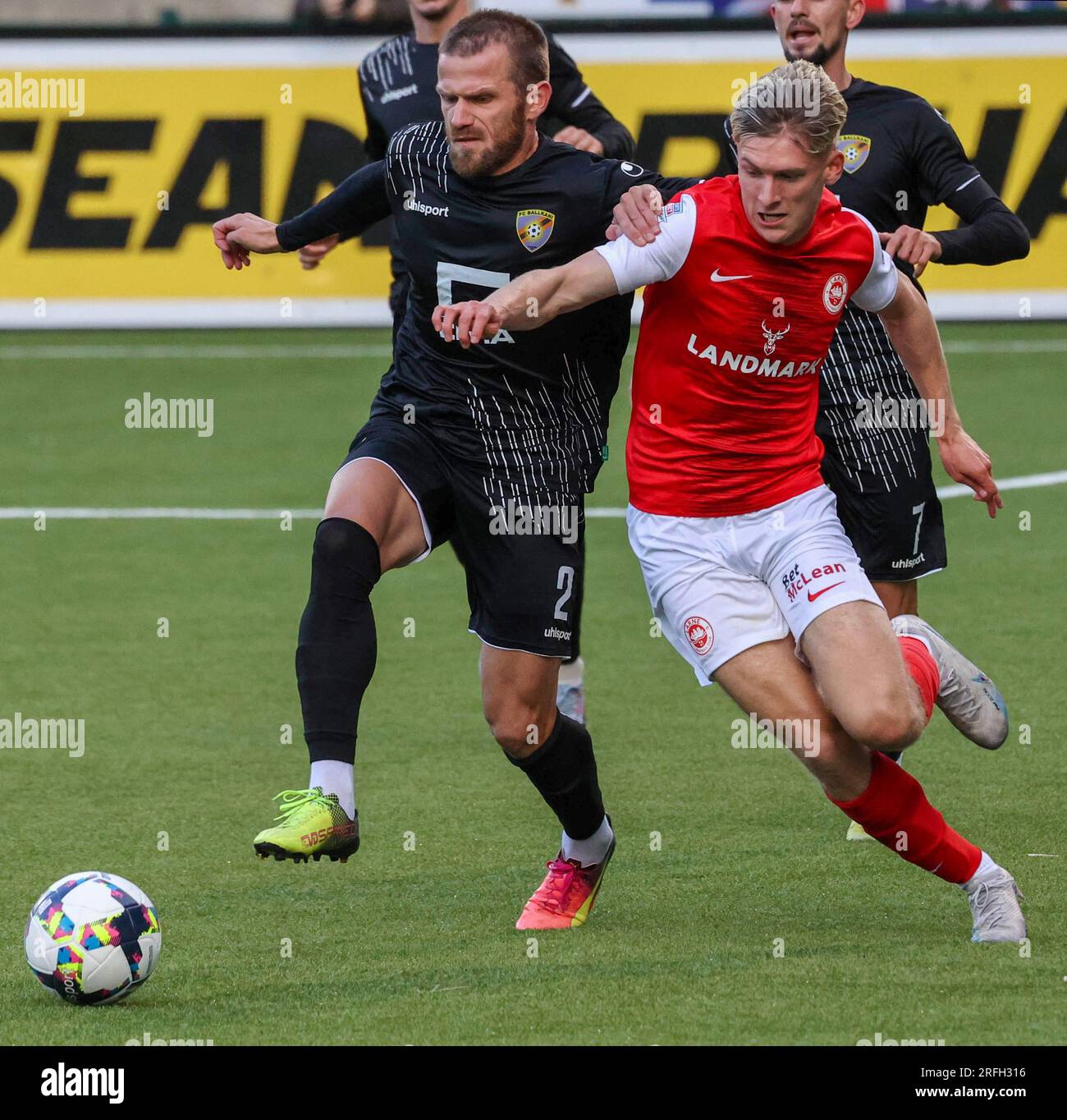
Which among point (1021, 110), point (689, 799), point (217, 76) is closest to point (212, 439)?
point (217, 76)

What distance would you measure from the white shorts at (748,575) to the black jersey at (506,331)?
42 centimetres

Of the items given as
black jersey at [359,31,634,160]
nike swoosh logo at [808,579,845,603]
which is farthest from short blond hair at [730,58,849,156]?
black jersey at [359,31,634,160]

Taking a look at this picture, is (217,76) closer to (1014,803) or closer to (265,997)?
(1014,803)

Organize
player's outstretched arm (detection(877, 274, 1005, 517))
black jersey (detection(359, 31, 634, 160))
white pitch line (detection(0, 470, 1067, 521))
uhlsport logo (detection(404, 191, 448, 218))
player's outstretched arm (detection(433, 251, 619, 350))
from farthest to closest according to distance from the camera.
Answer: white pitch line (detection(0, 470, 1067, 521)) < black jersey (detection(359, 31, 634, 160)) < uhlsport logo (detection(404, 191, 448, 218)) < player's outstretched arm (detection(877, 274, 1005, 517)) < player's outstretched arm (detection(433, 251, 619, 350))

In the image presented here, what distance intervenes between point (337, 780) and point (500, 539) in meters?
0.82

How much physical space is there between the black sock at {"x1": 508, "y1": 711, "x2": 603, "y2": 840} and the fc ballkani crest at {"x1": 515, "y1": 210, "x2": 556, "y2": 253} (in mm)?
1219

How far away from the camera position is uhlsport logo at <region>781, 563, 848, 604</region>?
516 cm

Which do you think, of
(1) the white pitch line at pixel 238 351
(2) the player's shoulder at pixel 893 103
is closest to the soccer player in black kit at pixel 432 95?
(2) the player's shoulder at pixel 893 103

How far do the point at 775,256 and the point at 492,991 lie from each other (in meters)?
1.84

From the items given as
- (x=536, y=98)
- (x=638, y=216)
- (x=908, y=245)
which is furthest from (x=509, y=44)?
(x=908, y=245)

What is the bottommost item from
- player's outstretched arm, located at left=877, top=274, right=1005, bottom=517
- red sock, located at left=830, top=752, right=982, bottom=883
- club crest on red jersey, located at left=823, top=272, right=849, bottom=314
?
red sock, located at left=830, top=752, right=982, bottom=883

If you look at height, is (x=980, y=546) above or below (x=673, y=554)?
below

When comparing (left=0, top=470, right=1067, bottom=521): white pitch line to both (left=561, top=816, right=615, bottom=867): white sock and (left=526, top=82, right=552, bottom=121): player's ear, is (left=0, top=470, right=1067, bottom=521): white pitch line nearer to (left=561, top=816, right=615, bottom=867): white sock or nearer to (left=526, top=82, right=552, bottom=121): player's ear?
(left=561, top=816, right=615, bottom=867): white sock

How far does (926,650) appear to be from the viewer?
5484mm
